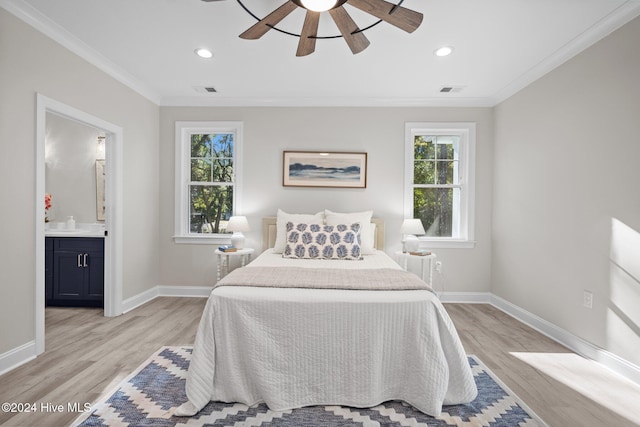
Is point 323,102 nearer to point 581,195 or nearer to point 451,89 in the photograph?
point 451,89

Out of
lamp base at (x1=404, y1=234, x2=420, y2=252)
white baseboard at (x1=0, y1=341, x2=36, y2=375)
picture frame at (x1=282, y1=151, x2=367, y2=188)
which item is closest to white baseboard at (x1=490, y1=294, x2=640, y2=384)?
lamp base at (x1=404, y1=234, x2=420, y2=252)

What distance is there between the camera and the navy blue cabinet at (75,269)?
11.7 ft

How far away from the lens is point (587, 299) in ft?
8.63

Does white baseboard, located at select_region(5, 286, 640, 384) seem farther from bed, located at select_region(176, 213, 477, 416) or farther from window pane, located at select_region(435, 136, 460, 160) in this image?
window pane, located at select_region(435, 136, 460, 160)

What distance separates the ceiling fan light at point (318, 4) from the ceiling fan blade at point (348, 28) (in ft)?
0.33

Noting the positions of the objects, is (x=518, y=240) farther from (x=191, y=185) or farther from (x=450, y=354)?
(x=191, y=185)

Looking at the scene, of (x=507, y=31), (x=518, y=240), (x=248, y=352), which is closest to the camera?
(x=248, y=352)

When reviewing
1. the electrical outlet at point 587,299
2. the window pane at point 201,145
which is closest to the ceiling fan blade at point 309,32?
the window pane at point 201,145

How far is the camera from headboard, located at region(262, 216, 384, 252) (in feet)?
13.2

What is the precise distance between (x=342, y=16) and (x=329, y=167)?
2309mm

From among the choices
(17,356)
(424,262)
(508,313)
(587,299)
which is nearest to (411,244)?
(424,262)

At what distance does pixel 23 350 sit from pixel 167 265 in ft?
6.28

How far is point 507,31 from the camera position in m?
2.53

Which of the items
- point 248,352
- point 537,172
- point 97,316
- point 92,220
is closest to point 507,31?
point 537,172
